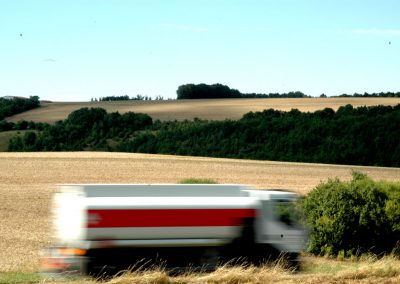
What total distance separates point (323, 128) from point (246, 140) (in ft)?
26.9

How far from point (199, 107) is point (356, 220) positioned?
7409 centimetres

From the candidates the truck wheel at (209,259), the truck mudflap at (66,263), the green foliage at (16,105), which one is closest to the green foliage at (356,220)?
the truck wheel at (209,259)

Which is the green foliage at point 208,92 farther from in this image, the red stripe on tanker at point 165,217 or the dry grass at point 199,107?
the red stripe on tanker at point 165,217

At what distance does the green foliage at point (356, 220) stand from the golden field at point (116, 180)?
808mm

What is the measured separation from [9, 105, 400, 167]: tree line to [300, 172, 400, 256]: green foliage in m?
55.1

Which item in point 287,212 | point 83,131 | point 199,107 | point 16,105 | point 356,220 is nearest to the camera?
point 287,212

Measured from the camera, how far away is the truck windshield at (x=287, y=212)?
51.8 feet

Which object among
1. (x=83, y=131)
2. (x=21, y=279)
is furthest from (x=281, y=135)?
(x=21, y=279)

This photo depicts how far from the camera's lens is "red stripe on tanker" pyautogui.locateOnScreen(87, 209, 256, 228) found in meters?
14.2

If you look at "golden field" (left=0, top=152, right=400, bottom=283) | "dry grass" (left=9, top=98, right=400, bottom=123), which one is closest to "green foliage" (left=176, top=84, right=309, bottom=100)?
"dry grass" (left=9, top=98, right=400, bottom=123)

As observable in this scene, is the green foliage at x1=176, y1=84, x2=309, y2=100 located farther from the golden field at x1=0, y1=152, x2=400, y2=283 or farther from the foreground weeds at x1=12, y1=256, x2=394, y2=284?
the foreground weeds at x1=12, y1=256, x2=394, y2=284

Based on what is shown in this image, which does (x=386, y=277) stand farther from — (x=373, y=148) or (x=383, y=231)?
(x=373, y=148)

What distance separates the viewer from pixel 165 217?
14.5 meters

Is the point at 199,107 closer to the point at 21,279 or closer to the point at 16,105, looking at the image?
the point at 16,105
